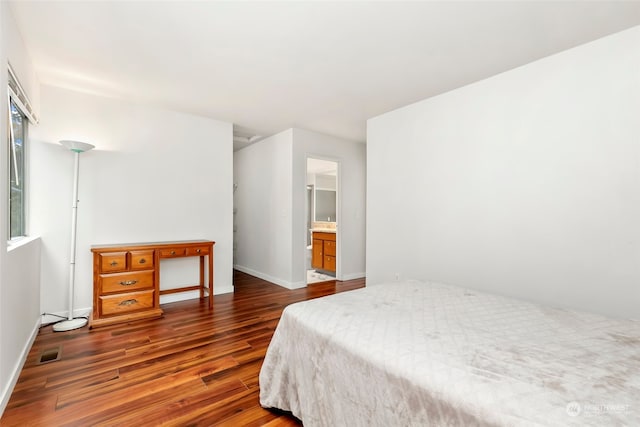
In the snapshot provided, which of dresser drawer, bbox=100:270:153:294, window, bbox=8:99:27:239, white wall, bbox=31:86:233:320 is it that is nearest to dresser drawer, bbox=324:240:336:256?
white wall, bbox=31:86:233:320

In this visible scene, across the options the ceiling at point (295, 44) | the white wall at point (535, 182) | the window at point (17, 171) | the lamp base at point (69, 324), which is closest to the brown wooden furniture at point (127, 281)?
the lamp base at point (69, 324)

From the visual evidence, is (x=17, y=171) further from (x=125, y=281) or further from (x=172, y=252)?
(x=172, y=252)

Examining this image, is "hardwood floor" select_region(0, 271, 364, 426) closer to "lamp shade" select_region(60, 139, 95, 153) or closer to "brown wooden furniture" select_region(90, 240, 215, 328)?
"brown wooden furniture" select_region(90, 240, 215, 328)

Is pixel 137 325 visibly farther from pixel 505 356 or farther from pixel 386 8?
pixel 386 8

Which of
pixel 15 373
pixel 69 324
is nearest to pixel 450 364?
pixel 15 373

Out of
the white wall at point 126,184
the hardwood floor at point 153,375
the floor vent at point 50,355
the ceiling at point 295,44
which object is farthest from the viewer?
the white wall at point 126,184

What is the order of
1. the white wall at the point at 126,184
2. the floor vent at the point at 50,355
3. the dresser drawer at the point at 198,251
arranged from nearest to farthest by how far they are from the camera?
the floor vent at the point at 50,355
the white wall at the point at 126,184
the dresser drawer at the point at 198,251

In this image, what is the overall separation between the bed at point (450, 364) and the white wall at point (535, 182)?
79cm

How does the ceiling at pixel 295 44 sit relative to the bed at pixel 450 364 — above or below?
above

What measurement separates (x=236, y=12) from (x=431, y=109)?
7.33ft

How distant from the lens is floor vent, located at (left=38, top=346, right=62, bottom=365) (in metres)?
2.26

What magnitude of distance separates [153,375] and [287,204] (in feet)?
9.37

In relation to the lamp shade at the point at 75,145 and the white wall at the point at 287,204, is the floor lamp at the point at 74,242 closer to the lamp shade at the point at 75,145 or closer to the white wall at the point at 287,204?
the lamp shade at the point at 75,145

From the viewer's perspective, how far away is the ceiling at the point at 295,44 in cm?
190
